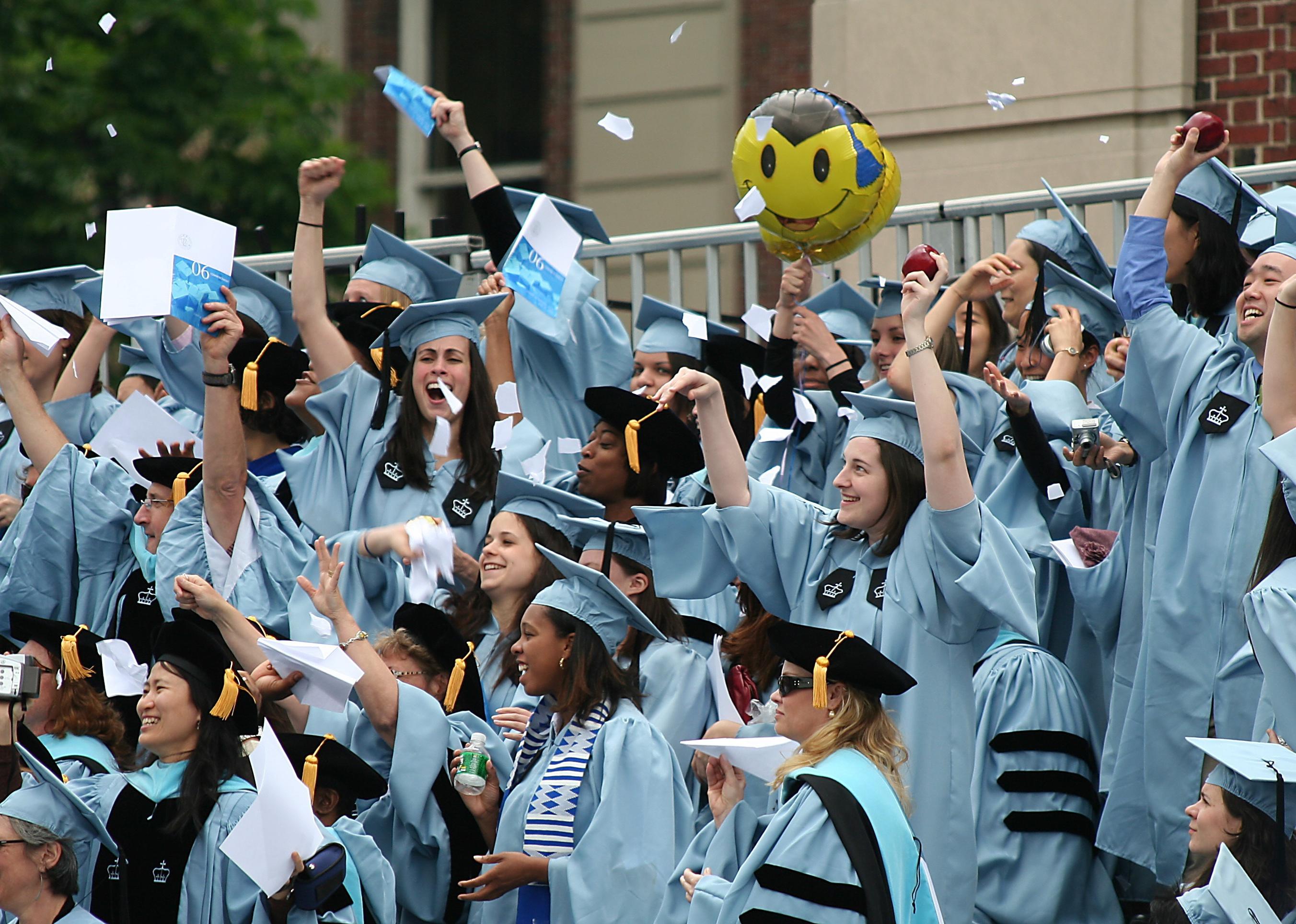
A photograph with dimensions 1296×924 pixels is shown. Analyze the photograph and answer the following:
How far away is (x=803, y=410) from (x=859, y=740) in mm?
2614

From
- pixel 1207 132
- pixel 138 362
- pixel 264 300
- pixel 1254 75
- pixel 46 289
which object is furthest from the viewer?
pixel 1254 75

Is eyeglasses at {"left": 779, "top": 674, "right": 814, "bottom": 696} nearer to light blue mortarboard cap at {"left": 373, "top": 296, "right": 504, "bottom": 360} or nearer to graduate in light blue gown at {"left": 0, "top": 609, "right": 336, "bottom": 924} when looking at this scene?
graduate in light blue gown at {"left": 0, "top": 609, "right": 336, "bottom": 924}

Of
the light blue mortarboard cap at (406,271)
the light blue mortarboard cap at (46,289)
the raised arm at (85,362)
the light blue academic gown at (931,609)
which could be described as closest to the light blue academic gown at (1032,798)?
the light blue academic gown at (931,609)

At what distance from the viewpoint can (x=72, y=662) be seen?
21.6ft

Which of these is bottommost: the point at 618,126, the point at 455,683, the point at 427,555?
the point at 455,683

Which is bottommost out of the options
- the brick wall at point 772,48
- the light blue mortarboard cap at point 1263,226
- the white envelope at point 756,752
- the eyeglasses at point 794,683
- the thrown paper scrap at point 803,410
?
the white envelope at point 756,752

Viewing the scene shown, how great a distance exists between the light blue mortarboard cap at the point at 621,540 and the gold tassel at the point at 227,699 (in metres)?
1.23

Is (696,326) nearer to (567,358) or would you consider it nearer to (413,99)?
(567,358)

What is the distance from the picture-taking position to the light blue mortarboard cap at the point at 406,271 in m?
8.18

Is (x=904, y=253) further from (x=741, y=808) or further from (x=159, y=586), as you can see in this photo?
(x=741, y=808)

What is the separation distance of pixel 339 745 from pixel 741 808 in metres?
1.46

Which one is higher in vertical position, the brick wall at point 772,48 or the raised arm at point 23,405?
the brick wall at point 772,48

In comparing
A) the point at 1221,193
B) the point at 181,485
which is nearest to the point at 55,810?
the point at 181,485

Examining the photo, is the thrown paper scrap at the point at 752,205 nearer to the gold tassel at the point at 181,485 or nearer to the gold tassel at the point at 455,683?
the gold tassel at the point at 455,683
